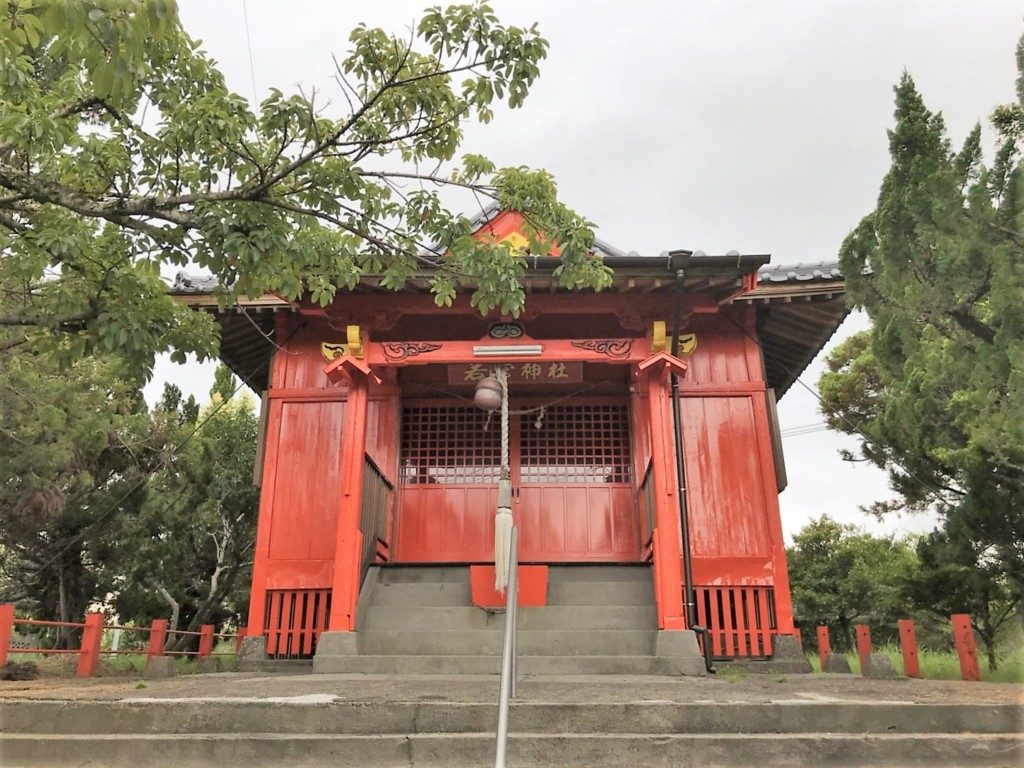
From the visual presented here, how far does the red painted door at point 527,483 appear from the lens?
29.3 feet

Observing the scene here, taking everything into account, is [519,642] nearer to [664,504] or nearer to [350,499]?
[664,504]

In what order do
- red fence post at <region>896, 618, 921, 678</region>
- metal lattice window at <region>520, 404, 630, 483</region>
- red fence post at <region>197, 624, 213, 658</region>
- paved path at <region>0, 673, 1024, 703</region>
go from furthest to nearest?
1. red fence post at <region>197, 624, 213, 658</region>
2. metal lattice window at <region>520, 404, 630, 483</region>
3. red fence post at <region>896, 618, 921, 678</region>
4. paved path at <region>0, 673, 1024, 703</region>

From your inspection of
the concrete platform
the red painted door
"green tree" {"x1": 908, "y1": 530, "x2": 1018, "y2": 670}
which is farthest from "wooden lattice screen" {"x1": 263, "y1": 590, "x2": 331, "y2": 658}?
"green tree" {"x1": 908, "y1": 530, "x2": 1018, "y2": 670}

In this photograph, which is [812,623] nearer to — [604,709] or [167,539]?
[167,539]

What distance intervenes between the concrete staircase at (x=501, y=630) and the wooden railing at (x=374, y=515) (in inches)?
10.4

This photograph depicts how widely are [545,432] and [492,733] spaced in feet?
19.4

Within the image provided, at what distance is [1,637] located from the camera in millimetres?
6609

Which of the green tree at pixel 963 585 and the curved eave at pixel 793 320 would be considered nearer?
the curved eave at pixel 793 320

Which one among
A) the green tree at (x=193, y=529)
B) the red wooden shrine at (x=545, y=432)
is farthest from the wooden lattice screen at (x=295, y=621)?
the green tree at (x=193, y=529)

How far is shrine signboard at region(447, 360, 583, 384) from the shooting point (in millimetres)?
8445

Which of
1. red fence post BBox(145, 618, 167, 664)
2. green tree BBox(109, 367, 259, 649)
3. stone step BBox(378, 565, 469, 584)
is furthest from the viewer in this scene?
green tree BBox(109, 367, 259, 649)

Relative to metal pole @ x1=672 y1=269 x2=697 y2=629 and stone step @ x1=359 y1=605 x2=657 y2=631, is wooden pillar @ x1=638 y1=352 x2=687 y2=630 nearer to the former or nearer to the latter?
metal pole @ x1=672 y1=269 x2=697 y2=629

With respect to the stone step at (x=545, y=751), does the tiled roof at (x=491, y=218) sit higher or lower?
higher

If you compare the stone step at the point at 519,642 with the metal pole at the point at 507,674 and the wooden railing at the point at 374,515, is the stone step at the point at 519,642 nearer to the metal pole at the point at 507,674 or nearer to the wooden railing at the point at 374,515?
the wooden railing at the point at 374,515
